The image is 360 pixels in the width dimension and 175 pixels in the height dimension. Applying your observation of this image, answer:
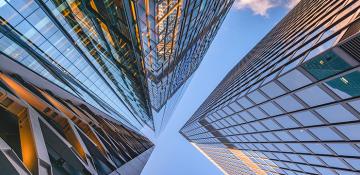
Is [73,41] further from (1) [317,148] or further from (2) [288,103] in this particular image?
(1) [317,148]

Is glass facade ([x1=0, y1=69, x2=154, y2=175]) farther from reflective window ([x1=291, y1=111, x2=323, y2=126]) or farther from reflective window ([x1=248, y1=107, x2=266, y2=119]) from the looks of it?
reflective window ([x1=248, y1=107, x2=266, y2=119])

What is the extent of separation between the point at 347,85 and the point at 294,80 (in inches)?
163

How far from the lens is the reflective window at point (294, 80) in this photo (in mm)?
15419

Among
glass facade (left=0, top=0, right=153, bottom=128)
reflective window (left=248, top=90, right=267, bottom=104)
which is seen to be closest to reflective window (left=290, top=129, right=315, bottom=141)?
reflective window (left=248, top=90, right=267, bottom=104)

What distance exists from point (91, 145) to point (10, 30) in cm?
807

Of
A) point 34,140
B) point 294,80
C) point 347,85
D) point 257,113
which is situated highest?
point 34,140

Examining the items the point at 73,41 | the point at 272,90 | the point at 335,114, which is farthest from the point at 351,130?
the point at 73,41

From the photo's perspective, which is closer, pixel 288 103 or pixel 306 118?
pixel 306 118

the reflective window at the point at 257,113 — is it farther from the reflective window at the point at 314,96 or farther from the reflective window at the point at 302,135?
the reflective window at the point at 314,96

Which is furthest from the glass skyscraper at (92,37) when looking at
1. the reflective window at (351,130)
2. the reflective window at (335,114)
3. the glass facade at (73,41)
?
the reflective window at (351,130)

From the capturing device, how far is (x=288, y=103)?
723 inches

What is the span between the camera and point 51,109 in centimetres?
1252

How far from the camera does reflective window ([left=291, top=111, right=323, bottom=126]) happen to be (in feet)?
54.1

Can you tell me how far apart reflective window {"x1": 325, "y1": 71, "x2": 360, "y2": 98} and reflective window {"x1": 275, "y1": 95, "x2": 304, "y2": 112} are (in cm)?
397
